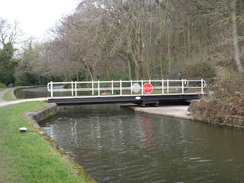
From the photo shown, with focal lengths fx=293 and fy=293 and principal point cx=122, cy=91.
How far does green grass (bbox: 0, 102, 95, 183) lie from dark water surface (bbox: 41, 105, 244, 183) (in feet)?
3.06

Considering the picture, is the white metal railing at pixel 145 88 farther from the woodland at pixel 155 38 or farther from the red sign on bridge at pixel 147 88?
the woodland at pixel 155 38

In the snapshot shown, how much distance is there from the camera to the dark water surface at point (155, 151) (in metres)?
6.69

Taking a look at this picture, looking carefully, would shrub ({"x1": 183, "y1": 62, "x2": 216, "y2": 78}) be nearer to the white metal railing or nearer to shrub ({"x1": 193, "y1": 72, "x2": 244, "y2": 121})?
→ the white metal railing

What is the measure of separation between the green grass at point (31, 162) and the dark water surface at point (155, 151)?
933mm

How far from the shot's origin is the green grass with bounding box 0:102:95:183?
5.37 m

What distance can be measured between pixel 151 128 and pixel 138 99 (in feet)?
26.5

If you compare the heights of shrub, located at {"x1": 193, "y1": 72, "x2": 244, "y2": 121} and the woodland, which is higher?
the woodland

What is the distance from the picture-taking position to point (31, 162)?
6270mm

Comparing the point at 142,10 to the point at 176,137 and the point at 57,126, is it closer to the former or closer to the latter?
the point at 57,126

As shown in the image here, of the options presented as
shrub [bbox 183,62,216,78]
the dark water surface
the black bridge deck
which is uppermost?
shrub [bbox 183,62,216,78]

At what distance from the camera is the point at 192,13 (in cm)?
2678

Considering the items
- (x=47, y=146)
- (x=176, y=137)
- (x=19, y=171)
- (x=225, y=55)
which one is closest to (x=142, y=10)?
(x=225, y=55)

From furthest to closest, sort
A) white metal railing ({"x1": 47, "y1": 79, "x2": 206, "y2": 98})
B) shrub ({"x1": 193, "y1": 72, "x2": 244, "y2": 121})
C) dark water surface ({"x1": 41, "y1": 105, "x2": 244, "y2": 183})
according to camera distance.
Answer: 1. white metal railing ({"x1": 47, "y1": 79, "x2": 206, "y2": 98})
2. shrub ({"x1": 193, "y1": 72, "x2": 244, "y2": 121})
3. dark water surface ({"x1": 41, "y1": 105, "x2": 244, "y2": 183})

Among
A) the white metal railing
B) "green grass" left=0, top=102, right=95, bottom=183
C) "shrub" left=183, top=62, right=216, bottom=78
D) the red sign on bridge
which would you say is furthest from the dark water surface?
"shrub" left=183, top=62, right=216, bottom=78
